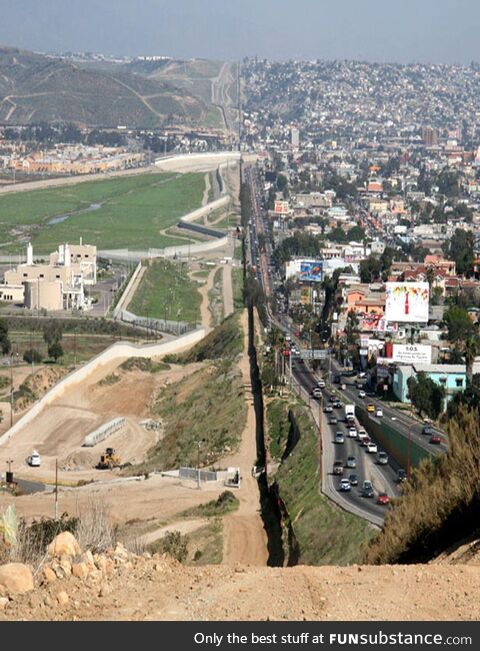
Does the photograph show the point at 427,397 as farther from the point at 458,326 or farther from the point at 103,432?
the point at 458,326

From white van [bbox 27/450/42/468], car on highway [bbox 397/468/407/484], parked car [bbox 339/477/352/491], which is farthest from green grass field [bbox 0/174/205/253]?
parked car [bbox 339/477/352/491]

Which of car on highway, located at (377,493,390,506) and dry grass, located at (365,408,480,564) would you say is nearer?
Result: dry grass, located at (365,408,480,564)

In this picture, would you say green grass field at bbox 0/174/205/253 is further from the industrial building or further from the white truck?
the white truck

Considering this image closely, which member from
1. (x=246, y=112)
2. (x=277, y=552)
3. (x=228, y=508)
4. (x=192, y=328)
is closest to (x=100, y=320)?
(x=192, y=328)

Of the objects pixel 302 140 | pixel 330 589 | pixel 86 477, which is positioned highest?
pixel 302 140

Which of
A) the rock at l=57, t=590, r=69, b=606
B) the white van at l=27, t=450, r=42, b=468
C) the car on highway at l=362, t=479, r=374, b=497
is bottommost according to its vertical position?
the white van at l=27, t=450, r=42, b=468

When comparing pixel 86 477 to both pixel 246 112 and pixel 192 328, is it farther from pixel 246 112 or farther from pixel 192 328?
pixel 246 112

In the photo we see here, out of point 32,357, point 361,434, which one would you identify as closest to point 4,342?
point 32,357
